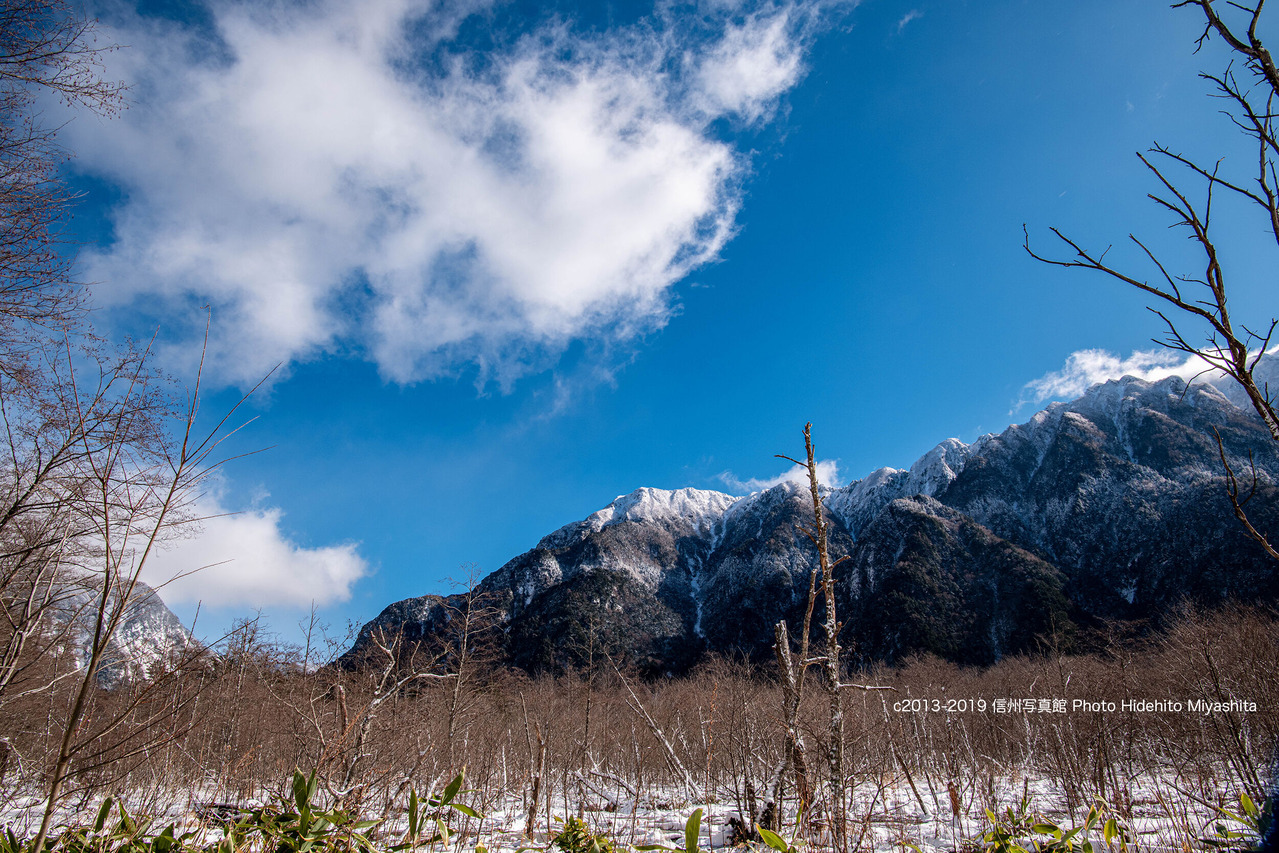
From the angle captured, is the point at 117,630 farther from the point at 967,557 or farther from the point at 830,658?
the point at 967,557

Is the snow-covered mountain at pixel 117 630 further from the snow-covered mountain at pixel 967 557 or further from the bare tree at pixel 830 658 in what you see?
the snow-covered mountain at pixel 967 557

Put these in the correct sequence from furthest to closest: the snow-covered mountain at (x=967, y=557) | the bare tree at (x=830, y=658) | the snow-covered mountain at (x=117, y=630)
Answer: the snow-covered mountain at (x=967, y=557) < the bare tree at (x=830, y=658) < the snow-covered mountain at (x=117, y=630)

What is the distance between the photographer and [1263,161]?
1.76 metres

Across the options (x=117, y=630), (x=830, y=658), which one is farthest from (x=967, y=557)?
(x=117, y=630)

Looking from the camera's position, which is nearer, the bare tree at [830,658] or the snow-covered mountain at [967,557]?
the bare tree at [830,658]

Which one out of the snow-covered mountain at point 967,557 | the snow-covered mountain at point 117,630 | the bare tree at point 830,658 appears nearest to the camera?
the snow-covered mountain at point 117,630

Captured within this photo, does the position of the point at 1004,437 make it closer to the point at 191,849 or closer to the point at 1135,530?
the point at 1135,530

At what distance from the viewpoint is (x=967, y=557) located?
6153 centimetres

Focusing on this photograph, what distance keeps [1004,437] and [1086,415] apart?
35.0 feet

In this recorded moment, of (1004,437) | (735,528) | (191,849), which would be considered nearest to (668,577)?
(735,528)

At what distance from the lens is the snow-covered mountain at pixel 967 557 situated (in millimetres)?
49716

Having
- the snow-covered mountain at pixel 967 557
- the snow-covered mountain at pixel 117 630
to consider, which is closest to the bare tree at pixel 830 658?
the snow-covered mountain at pixel 117 630

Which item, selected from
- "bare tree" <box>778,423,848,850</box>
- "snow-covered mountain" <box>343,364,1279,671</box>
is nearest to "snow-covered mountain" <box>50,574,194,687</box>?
"bare tree" <box>778,423,848,850</box>

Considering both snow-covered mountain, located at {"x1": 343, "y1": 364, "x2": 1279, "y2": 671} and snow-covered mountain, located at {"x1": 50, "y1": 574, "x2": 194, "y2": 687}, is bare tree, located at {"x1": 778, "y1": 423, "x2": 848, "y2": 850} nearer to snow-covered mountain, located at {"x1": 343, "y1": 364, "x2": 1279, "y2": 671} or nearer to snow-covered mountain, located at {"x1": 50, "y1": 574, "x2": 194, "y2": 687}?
snow-covered mountain, located at {"x1": 50, "y1": 574, "x2": 194, "y2": 687}
